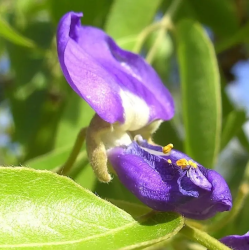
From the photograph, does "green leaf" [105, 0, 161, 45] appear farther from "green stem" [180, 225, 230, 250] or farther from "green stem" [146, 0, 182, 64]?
"green stem" [180, 225, 230, 250]

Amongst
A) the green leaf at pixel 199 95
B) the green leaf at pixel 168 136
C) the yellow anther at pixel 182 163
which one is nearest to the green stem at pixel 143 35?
the green leaf at pixel 199 95

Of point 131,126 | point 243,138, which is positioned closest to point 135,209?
point 131,126

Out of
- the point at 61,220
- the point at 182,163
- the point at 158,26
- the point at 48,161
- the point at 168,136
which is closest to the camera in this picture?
the point at 61,220

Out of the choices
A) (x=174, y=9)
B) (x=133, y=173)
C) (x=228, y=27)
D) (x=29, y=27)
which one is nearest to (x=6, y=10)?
(x=29, y=27)

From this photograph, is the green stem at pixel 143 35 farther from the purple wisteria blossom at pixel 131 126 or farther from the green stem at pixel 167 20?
the purple wisteria blossom at pixel 131 126

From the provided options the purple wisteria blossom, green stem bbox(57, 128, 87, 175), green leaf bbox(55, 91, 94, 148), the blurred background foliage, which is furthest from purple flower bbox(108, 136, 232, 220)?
green leaf bbox(55, 91, 94, 148)

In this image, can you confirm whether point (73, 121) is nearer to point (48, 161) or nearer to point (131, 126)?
point (48, 161)

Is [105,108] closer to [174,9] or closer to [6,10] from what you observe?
[174,9]
